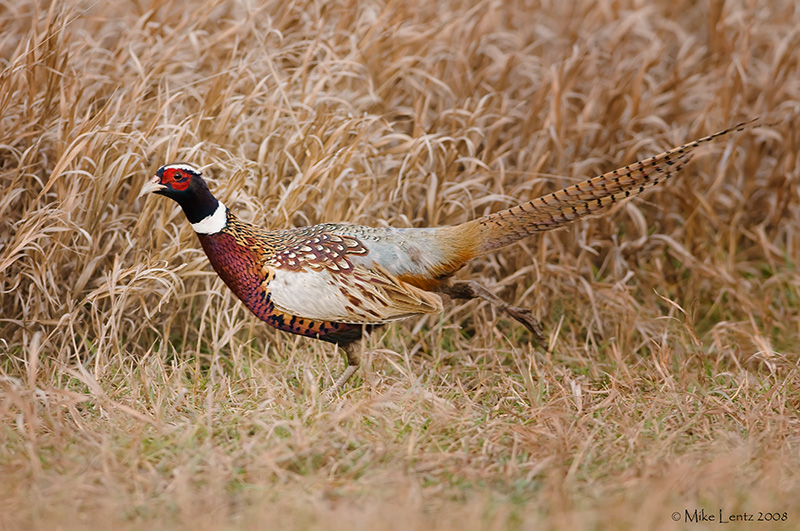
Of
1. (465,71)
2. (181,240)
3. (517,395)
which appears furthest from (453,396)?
(465,71)

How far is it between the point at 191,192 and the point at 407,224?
1.28 metres

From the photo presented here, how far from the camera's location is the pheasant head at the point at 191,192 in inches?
132

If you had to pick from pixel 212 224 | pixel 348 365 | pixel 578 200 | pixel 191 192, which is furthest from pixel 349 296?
pixel 578 200

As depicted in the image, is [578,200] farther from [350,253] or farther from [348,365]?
[348,365]

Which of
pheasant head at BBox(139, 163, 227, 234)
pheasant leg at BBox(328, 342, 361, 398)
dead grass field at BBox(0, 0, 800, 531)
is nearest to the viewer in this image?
dead grass field at BBox(0, 0, 800, 531)

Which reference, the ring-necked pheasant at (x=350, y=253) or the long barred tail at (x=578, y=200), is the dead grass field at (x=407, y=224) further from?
the long barred tail at (x=578, y=200)

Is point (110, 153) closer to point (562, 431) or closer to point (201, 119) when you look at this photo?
point (201, 119)

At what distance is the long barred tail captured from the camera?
11.0ft

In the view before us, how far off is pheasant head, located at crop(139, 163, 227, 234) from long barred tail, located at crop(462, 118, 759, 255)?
1.02 metres

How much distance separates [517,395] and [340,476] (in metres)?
1.04

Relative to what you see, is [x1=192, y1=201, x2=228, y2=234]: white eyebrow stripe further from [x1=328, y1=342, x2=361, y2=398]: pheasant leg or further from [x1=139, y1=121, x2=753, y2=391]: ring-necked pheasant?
[x1=328, y1=342, x2=361, y2=398]: pheasant leg

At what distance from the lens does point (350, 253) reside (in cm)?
348

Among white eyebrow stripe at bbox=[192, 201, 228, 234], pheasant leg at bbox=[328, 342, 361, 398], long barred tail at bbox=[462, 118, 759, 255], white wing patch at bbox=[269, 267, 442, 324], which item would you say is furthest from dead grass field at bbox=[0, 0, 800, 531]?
Answer: long barred tail at bbox=[462, 118, 759, 255]

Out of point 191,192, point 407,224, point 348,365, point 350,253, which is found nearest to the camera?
point 191,192
